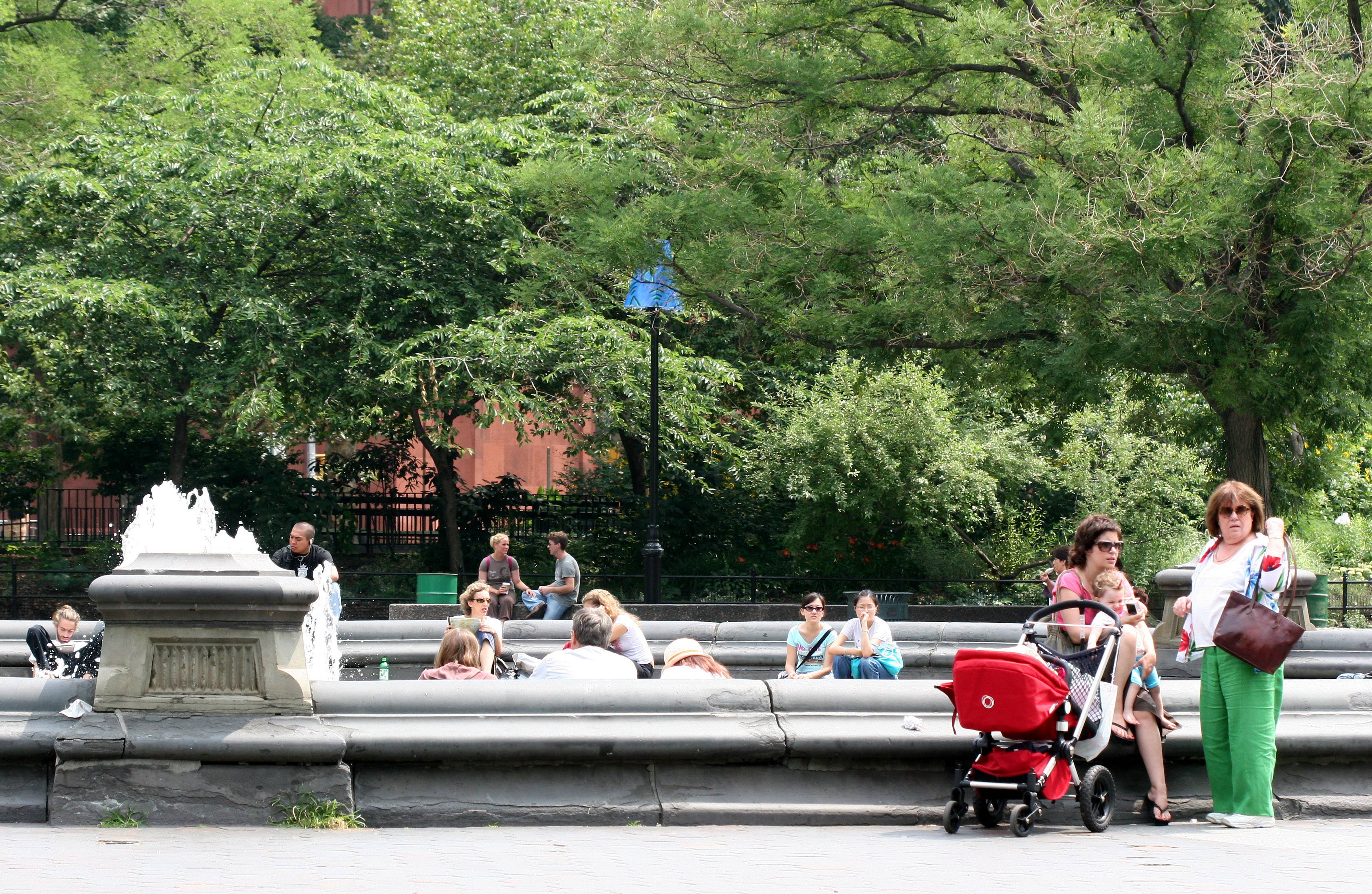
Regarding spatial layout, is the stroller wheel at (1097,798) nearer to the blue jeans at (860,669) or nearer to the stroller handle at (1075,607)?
the stroller handle at (1075,607)

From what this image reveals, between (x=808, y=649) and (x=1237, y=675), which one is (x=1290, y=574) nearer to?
(x=1237, y=675)

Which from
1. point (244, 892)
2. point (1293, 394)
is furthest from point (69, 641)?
point (1293, 394)

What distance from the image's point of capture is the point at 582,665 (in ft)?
26.7

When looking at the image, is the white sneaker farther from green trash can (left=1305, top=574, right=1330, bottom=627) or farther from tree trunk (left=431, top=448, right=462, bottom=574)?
tree trunk (left=431, top=448, right=462, bottom=574)

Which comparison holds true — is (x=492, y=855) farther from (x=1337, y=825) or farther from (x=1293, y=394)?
(x=1293, y=394)

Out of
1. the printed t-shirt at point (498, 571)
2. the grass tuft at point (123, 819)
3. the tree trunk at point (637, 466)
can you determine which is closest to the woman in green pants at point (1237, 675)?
the grass tuft at point (123, 819)

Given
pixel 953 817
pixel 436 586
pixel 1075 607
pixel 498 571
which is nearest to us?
pixel 953 817

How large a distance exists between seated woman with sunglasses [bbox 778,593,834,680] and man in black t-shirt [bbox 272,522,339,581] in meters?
3.76

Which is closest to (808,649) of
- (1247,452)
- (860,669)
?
(860,669)

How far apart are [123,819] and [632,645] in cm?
392

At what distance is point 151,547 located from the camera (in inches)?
297

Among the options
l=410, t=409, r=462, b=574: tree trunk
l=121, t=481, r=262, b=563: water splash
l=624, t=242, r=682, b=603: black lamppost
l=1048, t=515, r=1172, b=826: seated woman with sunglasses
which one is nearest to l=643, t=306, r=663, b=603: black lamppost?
l=624, t=242, r=682, b=603: black lamppost

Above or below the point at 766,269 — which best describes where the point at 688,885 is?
below

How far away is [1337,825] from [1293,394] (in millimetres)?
8257
